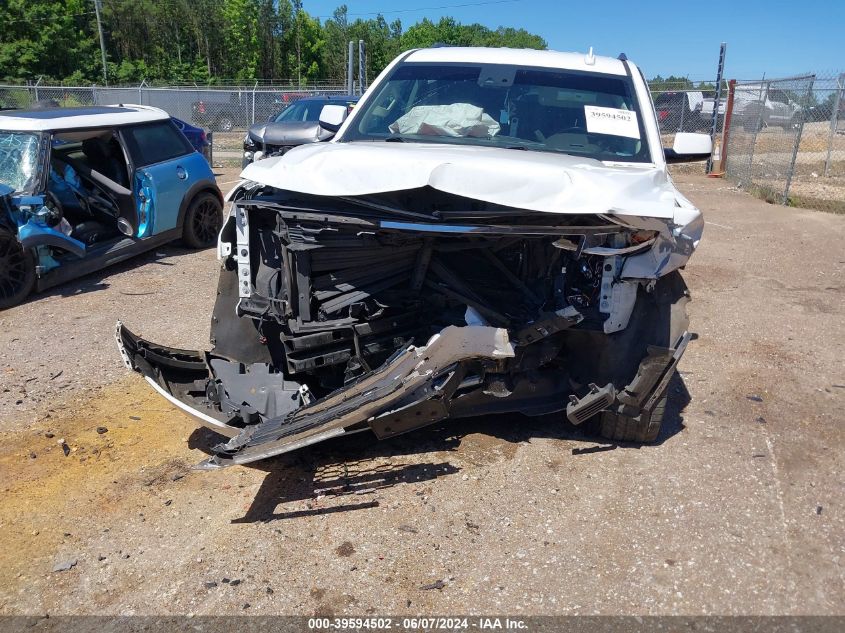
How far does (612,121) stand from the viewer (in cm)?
423

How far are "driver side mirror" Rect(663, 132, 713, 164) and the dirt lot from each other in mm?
1604

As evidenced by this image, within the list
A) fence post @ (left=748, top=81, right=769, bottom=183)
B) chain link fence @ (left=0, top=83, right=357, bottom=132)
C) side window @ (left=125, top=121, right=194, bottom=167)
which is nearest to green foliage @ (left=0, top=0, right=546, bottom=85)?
chain link fence @ (left=0, top=83, right=357, bottom=132)

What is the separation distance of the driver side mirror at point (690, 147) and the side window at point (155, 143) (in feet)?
18.9

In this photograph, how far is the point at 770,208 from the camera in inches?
484

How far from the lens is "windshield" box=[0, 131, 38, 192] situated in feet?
21.5

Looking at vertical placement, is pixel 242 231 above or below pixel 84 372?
above

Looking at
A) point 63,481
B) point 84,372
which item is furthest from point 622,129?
point 84,372

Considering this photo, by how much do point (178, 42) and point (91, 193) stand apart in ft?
163

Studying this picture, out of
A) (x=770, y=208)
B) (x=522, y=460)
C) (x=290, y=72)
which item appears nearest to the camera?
(x=522, y=460)

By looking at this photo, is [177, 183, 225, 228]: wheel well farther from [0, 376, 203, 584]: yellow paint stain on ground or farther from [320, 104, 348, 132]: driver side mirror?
[0, 376, 203, 584]: yellow paint stain on ground

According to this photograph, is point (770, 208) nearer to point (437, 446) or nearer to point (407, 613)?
point (437, 446)

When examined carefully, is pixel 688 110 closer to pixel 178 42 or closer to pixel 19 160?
pixel 19 160

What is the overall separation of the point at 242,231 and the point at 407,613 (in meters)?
2.10

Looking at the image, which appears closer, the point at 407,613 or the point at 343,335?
the point at 407,613
